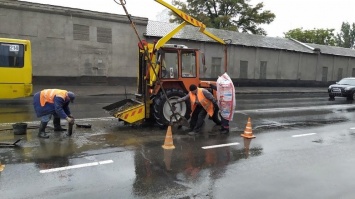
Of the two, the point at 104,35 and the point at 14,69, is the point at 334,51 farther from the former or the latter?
the point at 14,69

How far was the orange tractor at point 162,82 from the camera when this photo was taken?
9.31 meters

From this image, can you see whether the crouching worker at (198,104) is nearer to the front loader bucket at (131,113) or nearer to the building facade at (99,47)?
the front loader bucket at (131,113)

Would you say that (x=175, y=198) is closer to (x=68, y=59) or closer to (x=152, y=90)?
(x=152, y=90)

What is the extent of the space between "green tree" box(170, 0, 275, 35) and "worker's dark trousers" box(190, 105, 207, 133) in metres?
34.6

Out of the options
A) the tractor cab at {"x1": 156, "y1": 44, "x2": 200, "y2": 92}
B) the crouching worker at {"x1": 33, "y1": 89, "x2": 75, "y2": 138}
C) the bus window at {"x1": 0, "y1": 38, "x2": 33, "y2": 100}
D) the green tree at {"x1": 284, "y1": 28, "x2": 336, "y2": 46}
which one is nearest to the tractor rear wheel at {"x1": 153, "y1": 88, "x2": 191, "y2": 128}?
the tractor cab at {"x1": 156, "y1": 44, "x2": 200, "y2": 92}

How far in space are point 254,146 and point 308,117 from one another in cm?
579

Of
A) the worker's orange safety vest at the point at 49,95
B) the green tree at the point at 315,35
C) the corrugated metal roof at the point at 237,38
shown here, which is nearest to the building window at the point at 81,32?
the corrugated metal roof at the point at 237,38

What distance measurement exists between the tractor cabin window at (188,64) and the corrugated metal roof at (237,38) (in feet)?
49.6

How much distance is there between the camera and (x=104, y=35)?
23578 mm

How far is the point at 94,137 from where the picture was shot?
8.14m

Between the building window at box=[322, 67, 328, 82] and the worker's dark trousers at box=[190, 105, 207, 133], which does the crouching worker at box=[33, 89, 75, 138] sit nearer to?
the worker's dark trousers at box=[190, 105, 207, 133]

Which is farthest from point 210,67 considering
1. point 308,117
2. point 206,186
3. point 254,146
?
point 206,186

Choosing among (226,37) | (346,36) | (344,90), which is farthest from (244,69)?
(346,36)

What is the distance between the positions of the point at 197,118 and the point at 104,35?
16.0 metres
